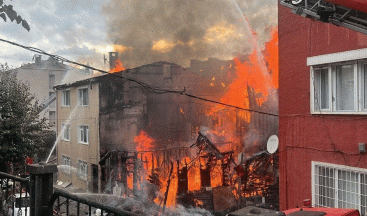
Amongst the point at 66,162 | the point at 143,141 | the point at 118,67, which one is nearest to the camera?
the point at 143,141

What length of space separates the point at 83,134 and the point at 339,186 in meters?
22.8

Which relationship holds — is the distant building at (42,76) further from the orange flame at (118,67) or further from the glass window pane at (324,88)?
the glass window pane at (324,88)

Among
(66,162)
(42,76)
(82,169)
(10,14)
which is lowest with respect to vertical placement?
(82,169)

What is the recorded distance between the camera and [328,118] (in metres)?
A: 9.42

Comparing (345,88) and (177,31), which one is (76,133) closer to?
(177,31)

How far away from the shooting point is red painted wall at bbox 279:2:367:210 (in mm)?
8914

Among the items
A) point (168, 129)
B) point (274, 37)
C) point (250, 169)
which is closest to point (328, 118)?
point (250, 169)

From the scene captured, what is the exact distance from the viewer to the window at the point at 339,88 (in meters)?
8.62

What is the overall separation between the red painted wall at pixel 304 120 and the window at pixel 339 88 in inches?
8.6

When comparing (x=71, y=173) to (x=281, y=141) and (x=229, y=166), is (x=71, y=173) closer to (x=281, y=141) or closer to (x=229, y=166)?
(x=229, y=166)

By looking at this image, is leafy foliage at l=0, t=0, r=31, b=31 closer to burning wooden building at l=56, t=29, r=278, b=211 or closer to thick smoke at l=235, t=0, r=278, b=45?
burning wooden building at l=56, t=29, r=278, b=211

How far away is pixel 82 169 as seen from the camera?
28.2 m

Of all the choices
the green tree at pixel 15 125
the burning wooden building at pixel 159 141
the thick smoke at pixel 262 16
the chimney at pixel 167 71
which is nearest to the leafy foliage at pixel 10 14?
the green tree at pixel 15 125

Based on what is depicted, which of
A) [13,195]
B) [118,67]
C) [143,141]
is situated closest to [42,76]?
[118,67]
